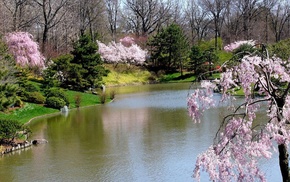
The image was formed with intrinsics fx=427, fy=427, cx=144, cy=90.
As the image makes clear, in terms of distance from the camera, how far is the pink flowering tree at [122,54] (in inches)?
1570

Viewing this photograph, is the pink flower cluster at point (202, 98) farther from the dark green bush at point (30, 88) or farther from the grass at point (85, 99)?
the dark green bush at point (30, 88)

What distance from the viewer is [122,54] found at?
40500mm

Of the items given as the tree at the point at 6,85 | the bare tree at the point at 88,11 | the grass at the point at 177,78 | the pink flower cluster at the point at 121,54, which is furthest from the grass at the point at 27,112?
the pink flower cluster at the point at 121,54

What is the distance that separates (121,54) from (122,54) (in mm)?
95

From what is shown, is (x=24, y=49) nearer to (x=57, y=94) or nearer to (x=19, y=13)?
(x=19, y=13)

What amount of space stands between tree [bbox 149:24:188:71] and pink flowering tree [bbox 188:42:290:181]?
1262 inches

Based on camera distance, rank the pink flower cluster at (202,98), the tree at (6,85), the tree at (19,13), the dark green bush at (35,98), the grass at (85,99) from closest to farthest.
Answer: the pink flower cluster at (202,98) → the tree at (6,85) → the dark green bush at (35,98) → the grass at (85,99) → the tree at (19,13)

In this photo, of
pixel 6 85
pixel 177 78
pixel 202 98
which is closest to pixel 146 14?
pixel 177 78

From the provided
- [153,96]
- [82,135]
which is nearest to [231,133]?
[82,135]

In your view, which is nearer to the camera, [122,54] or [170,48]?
[170,48]

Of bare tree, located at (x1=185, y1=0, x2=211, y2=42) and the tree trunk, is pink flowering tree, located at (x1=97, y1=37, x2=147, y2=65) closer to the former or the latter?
bare tree, located at (x1=185, y1=0, x2=211, y2=42)

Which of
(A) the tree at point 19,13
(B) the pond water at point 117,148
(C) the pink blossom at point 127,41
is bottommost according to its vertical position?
(B) the pond water at point 117,148

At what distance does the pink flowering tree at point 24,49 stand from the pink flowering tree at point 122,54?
1270cm

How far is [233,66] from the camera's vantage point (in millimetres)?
5363
